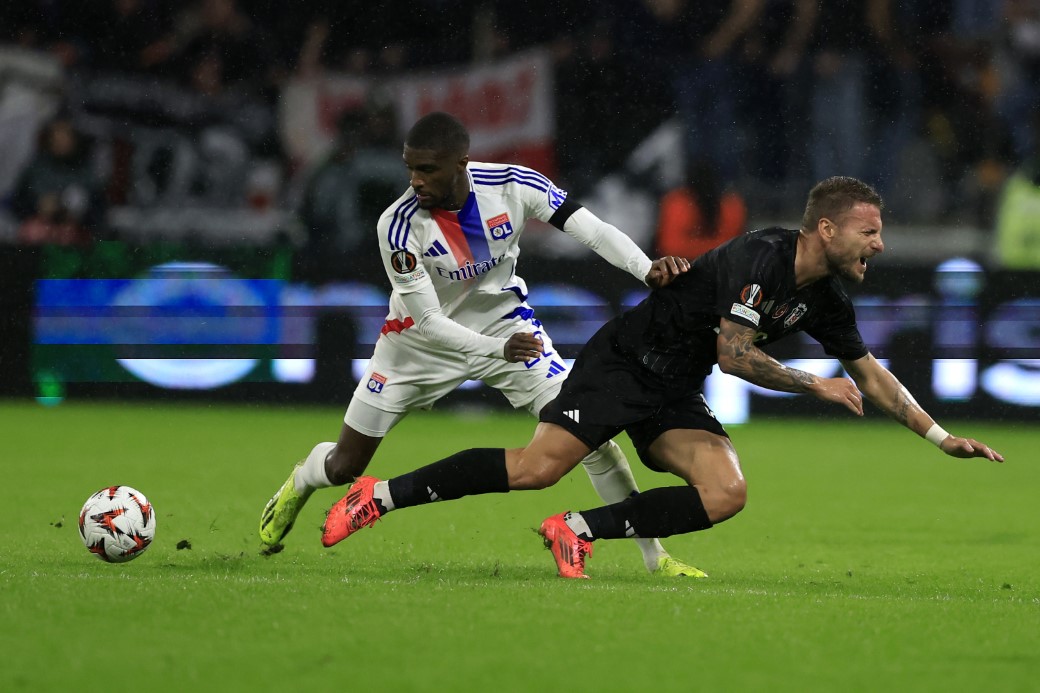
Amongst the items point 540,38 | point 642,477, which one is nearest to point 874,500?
point 642,477

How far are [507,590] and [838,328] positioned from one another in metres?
1.59

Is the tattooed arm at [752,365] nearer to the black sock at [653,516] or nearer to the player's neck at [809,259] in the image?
the player's neck at [809,259]

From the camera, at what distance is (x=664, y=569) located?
18.5 ft

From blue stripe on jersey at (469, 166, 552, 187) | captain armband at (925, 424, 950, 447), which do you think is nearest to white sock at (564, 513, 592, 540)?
captain armband at (925, 424, 950, 447)

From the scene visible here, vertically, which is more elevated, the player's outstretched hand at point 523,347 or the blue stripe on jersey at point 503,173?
the blue stripe on jersey at point 503,173

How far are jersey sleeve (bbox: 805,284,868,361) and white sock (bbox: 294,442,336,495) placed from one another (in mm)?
2052

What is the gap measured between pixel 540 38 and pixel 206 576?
10.6 metres

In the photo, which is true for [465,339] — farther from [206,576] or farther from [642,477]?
[642,477]

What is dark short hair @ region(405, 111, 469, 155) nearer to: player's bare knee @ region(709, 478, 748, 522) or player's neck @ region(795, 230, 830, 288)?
player's neck @ region(795, 230, 830, 288)

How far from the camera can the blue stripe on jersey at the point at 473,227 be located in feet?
19.0

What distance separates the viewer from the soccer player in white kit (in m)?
5.55

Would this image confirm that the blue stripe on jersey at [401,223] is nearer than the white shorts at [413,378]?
Yes

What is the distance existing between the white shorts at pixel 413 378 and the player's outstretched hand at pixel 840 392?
1.45m

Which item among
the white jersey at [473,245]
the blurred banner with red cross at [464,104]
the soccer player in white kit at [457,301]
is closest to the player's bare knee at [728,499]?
the soccer player in white kit at [457,301]
